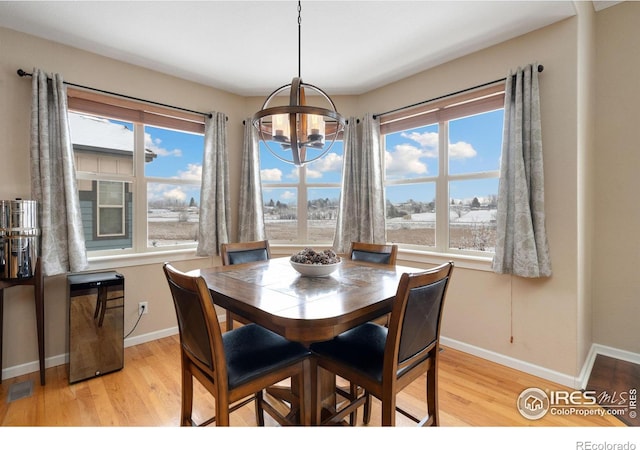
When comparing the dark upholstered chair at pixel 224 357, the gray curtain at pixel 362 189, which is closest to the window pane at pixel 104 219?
the dark upholstered chair at pixel 224 357

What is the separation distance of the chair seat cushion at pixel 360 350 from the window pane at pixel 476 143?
1.84 metres

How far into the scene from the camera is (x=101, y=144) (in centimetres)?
270

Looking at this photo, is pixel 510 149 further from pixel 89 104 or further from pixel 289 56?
pixel 89 104

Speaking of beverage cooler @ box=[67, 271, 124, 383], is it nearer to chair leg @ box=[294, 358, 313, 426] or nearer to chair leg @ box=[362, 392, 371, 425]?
chair leg @ box=[294, 358, 313, 426]

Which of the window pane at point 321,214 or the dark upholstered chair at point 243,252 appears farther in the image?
the window pane at point 321,214

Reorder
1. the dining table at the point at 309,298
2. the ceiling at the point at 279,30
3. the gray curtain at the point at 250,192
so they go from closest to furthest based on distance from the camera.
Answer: the dining table at the point at 309,298 < the ceiling at the point at 279,30 < the gray curtain at the point at 250,192

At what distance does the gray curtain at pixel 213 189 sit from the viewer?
308 cm

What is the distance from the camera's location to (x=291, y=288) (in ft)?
5.17

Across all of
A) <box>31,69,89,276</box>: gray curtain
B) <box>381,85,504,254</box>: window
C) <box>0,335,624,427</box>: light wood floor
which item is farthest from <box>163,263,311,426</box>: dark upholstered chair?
<box>381,85,504,254</box>: window

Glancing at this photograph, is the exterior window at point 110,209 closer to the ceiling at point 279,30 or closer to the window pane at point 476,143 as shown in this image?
the ceiling at point 279,30

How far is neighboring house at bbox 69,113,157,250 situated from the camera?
2.59 m

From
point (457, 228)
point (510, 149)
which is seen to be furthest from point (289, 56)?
point (457, 228)

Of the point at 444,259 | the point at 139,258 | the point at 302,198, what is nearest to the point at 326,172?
the point at 302,198
